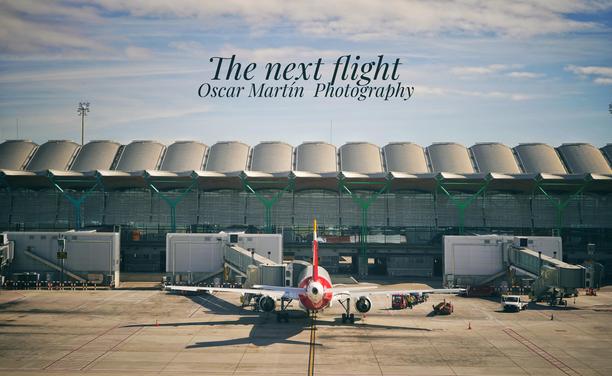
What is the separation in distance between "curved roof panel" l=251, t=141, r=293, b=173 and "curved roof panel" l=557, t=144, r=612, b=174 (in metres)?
56.0

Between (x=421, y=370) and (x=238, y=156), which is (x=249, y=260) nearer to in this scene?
(x=421, y=370)

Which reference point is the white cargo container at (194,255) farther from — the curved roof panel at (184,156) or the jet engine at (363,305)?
the curved roof panel at (184,156)

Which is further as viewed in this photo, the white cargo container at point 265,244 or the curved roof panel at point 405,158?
the curved roof panel at point 405,158

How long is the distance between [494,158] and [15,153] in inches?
3868

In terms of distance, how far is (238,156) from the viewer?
405ft

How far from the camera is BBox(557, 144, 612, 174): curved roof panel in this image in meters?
118

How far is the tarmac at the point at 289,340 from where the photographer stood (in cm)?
4250

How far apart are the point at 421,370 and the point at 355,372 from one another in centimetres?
469

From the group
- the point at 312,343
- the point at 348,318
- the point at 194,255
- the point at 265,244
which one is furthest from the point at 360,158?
the point at 312,343

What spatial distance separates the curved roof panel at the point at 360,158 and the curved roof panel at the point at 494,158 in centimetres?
2002

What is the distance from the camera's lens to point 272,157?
123 meters

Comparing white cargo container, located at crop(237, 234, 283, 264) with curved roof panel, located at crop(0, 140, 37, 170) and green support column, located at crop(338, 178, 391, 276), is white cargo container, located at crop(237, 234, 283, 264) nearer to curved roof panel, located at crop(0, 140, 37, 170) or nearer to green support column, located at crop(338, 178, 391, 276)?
green support column, located at crop(338, 178, 391, 276)

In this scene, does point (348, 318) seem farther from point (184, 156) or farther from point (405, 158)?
point (184, 156)

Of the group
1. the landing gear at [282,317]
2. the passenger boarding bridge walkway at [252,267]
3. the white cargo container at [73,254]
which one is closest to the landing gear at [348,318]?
the landing gear at [282,317]
